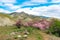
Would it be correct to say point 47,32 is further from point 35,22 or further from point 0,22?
point 0,22

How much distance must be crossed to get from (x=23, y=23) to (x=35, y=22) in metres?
1.18

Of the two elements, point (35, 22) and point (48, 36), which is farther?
point (35, 22)

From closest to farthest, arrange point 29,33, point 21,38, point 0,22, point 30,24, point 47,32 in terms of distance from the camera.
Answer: point 21,38, point 29,33, point 47,32, point 30,24, point 0,22

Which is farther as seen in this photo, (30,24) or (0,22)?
(0,22)

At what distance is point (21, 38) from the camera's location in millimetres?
16734

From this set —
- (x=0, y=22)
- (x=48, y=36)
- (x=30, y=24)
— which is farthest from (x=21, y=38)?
(x=0, y=22)

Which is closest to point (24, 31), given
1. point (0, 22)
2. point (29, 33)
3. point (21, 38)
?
point (29, 33)

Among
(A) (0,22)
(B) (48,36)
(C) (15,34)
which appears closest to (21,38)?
(C) (15,34)

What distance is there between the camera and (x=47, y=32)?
1969 centimetres

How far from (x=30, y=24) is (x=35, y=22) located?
2.50ft

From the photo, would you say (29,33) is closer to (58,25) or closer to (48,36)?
(48,36)

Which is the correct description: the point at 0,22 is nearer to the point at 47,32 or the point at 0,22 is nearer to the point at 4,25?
the point at 4,25

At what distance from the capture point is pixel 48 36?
18.4 meters

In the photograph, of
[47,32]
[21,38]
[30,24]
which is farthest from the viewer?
[30,24]
